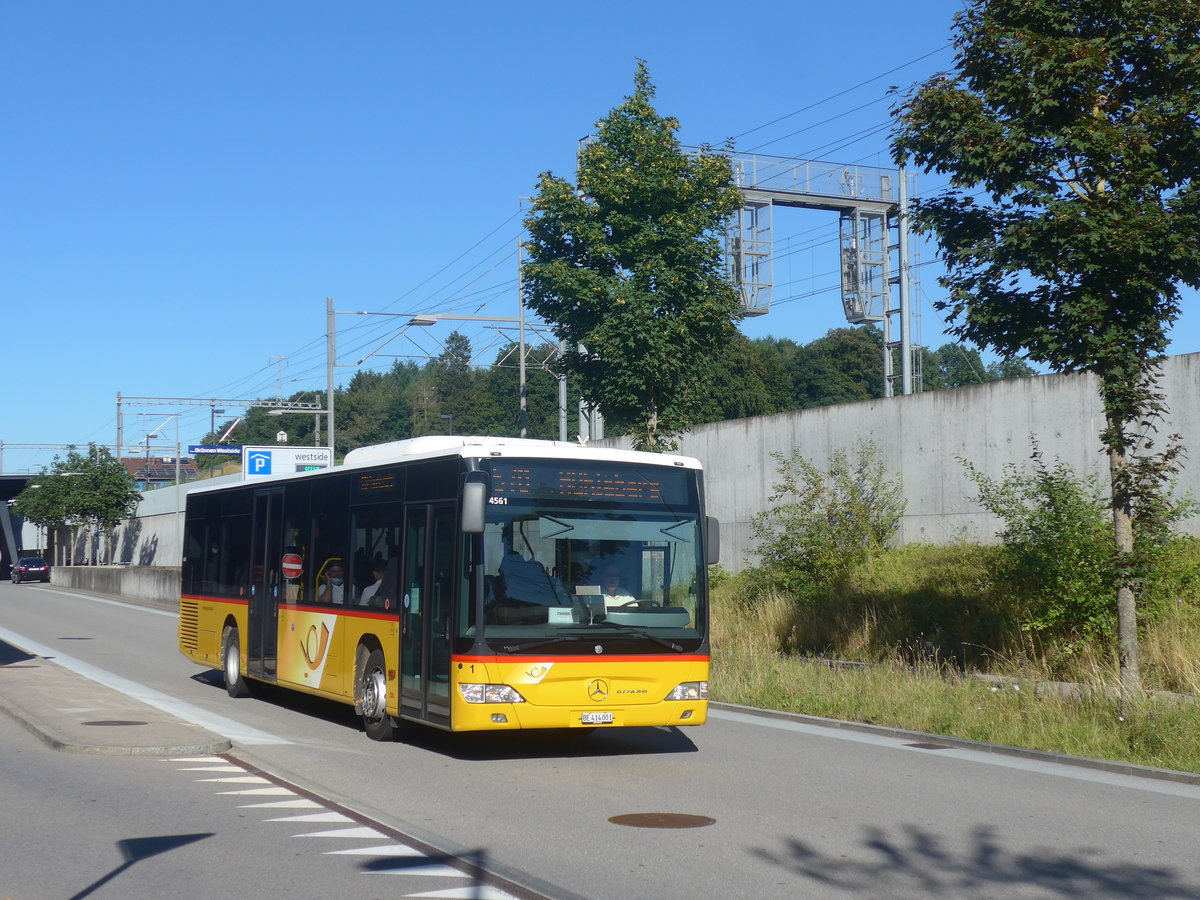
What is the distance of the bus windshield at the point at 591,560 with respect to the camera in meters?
11.8

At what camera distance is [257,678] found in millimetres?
17047

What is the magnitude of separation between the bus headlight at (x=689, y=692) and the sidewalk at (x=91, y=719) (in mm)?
4193

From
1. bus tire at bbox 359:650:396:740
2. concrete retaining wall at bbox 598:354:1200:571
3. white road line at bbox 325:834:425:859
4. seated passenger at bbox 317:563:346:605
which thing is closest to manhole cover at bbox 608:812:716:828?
white road line at bbox 325:834:425:859

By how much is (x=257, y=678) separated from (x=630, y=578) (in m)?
6.93

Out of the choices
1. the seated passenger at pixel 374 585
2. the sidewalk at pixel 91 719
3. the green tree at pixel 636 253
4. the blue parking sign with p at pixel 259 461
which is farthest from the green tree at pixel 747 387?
the seated passenger at pixel 374 585

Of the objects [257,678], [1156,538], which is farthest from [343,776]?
[1156,538]

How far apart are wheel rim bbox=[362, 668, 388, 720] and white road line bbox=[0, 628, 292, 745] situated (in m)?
0.84

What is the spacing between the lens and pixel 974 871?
24.7ft

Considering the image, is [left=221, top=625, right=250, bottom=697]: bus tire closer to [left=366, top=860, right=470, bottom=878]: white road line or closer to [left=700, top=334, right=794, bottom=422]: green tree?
[left=366, top=860, right=470, bottom=878]: white road line

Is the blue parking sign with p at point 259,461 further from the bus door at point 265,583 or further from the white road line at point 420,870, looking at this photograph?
the white road line at point 420,870

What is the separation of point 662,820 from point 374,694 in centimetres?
510

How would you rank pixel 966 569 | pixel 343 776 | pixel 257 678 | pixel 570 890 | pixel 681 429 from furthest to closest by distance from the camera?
pixel 681 429, pixel 966 569, pixel 257 678, pixel 343 776, pixel 570 890

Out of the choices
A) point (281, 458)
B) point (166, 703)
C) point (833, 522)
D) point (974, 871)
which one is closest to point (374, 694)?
point (166, 703)

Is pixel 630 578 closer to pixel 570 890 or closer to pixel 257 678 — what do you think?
pixel 570 890
